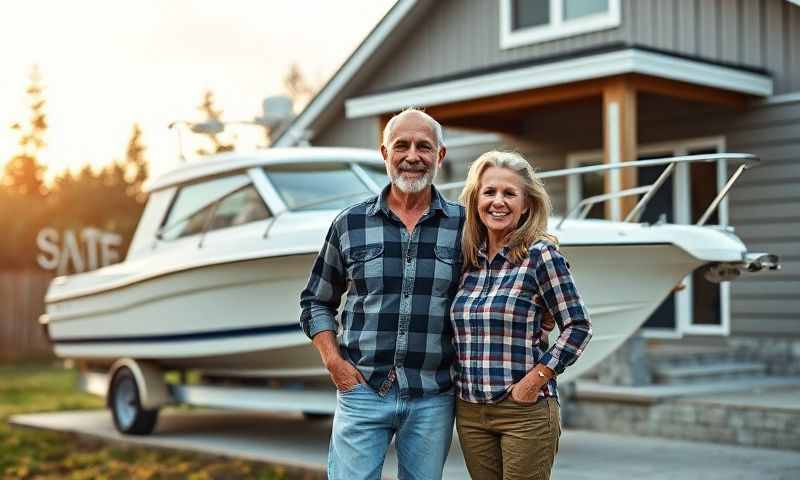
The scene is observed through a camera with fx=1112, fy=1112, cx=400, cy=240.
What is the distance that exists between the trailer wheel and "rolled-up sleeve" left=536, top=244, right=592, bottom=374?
6319 mm

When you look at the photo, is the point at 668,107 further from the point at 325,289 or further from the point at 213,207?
the point at 325,289

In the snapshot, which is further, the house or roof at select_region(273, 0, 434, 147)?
roof at select_region(273, 0, 434, 147)

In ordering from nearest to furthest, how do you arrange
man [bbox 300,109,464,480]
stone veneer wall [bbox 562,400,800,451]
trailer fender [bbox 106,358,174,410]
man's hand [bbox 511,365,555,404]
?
man's hand [bbox 511,365,555,404], man [bbox 300,109,464,480], stone veneer wall [bbox 562,400,800,451], trailer fender [bbox 106,358,174,410]

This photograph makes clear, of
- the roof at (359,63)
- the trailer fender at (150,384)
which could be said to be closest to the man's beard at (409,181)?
the trailer fender at (150,384)

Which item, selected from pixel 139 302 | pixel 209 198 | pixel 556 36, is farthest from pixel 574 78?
pixel 139 302

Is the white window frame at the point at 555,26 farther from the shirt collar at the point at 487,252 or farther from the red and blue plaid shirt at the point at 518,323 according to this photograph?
the red and blue plaid shirt at the point at 518,323

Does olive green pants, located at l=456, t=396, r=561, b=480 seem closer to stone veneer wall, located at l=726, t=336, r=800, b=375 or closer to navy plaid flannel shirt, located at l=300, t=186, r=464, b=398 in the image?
navy plaid flannel shirt, located at l=300, t=186, r=464, b=398

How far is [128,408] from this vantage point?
380 inches

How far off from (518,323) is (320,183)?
498cm

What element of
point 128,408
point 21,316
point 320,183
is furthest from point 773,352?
point 21,316

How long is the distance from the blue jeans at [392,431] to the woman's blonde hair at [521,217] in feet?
1.73

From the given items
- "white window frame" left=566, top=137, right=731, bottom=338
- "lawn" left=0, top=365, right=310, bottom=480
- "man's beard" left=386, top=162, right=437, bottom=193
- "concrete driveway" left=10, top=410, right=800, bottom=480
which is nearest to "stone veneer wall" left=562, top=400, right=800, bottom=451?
"concrete driveway" left=10, top=410, right=800, bottom=480

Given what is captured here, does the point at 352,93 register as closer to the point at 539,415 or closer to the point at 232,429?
the point at 232,429

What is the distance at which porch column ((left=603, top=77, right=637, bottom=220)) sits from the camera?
10039 millimetres
